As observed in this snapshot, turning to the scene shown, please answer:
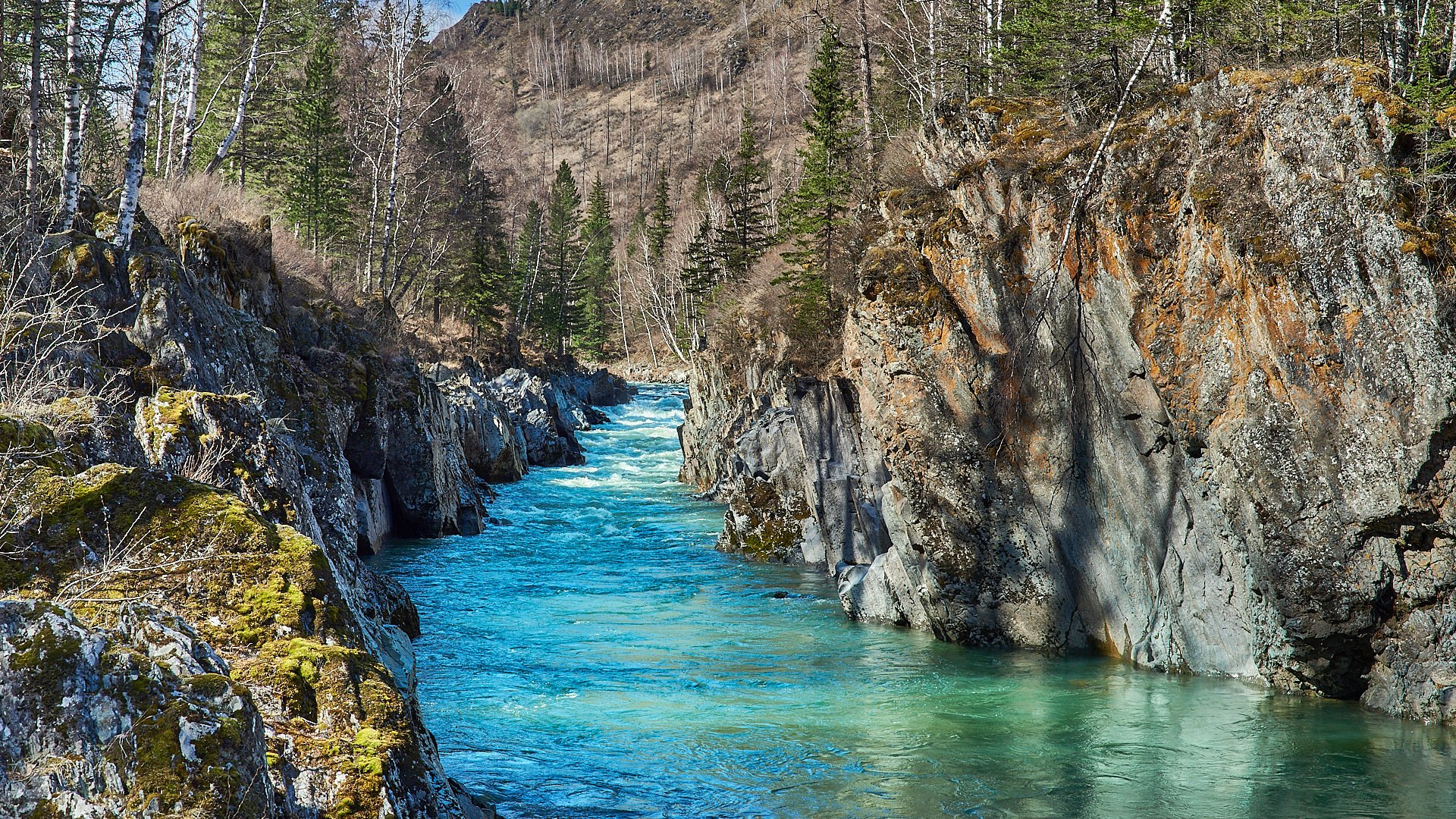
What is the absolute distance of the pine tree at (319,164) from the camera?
4488cm

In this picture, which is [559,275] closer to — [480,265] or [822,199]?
→ [480,265]

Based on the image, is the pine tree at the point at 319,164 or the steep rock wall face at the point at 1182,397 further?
the pine tree at the point at 319,164

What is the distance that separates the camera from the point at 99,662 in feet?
12.8

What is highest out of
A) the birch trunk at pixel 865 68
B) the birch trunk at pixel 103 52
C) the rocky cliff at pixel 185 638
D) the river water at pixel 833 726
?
the birch trunk at pixel 865 68

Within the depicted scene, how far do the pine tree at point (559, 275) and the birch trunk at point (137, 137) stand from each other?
5058 centimetres

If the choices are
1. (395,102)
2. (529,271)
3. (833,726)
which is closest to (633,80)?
(529,271)

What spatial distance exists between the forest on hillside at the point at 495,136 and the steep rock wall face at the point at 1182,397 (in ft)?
2.98

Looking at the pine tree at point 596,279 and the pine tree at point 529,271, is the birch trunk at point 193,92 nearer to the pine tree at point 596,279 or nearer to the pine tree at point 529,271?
the pine tree at point 529,271

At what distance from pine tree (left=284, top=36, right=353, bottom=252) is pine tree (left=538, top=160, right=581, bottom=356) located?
2213 centimetres

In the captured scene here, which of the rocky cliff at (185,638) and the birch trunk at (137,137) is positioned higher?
the birch trunk at (137,137)

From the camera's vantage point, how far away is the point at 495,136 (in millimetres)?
49219

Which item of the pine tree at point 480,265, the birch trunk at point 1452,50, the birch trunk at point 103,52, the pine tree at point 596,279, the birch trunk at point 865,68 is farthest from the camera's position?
the pine tree at point 596,279

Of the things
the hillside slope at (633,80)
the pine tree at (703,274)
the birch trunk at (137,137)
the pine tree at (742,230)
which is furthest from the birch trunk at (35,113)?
the hillside slope at (633,80)

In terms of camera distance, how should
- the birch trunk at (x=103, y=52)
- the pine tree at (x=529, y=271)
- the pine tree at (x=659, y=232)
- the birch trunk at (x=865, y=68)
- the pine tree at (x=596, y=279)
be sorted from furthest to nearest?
the pine tree at (x=596, y=279) → the pine tree at (x=659, y=232) → the pine tree at (x=529, y=271) → the birch trunk at (x=865, y=68) → the birch trunk at (x=103, y=52)
